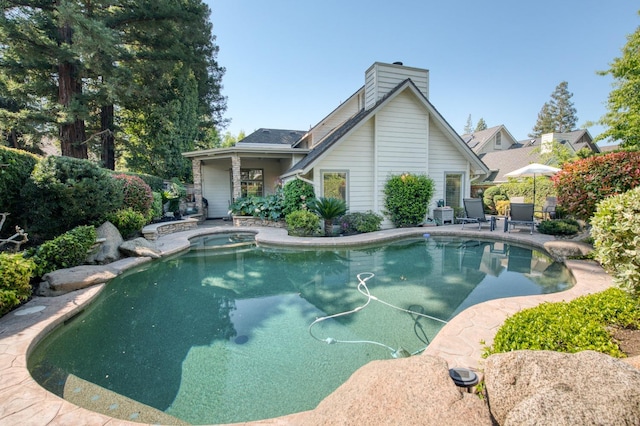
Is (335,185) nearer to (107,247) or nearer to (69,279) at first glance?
(107,247)

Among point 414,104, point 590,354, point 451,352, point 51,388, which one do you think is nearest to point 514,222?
point 414,104

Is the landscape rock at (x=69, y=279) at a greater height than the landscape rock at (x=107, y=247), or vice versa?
the landscape rock at (x=107, y=247)

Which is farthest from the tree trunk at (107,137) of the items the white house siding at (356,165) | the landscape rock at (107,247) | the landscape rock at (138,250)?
the white house siding at (356,165)

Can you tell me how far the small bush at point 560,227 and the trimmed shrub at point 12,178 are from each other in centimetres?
1532

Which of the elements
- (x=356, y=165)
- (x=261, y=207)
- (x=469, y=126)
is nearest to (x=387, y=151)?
(x=356, y=165)

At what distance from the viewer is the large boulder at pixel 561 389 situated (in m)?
1.29

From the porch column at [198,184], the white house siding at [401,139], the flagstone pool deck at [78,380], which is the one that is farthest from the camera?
the porch column at [198,184]

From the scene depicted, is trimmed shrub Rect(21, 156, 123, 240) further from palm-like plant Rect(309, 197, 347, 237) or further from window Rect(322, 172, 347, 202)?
window Rect(322, 172, 347, 202)

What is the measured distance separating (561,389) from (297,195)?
10.2 m

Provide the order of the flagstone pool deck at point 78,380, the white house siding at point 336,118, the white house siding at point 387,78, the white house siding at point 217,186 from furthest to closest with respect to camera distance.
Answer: the white house siding at point 217,186 < the white house siding at point 336,118 < the white house siding at point 387,78 < the flagstone pool deck at point 78,380

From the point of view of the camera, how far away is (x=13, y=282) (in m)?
4.42

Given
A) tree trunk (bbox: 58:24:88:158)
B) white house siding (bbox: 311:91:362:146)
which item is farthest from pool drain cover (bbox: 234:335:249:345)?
tree trunk (bbox: 58:24:88:158)

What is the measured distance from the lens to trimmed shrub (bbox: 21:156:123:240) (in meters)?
6.56

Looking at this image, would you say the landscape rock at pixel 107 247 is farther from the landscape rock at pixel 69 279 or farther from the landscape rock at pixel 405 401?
the landscape rock at pixel 405 401
